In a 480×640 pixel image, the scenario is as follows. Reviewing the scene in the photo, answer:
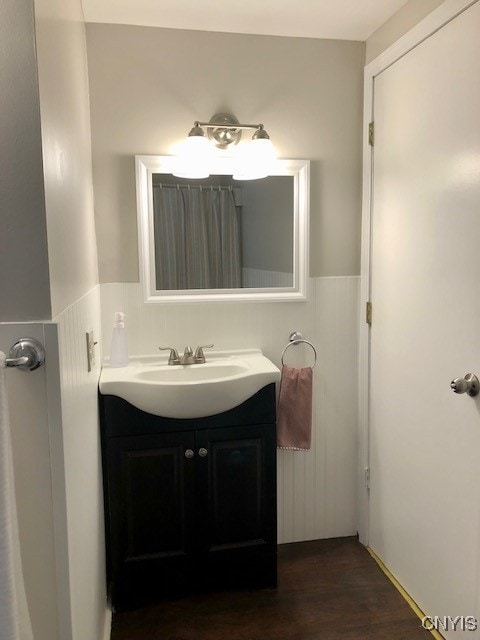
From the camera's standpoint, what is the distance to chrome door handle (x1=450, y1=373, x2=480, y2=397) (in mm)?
1459

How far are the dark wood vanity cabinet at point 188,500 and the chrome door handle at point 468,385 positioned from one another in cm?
71

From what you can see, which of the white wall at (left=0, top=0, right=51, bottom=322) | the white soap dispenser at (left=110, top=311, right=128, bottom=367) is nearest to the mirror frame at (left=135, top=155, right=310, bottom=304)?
the white soap dispenser at (left=110, top=311, right=128, bottom=367)

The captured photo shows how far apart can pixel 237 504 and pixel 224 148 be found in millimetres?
1499

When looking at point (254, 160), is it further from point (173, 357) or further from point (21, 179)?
point (21, 179)

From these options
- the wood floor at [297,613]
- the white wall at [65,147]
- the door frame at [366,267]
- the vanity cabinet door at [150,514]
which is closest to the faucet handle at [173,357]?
the vanity cabinet door at [150,514]

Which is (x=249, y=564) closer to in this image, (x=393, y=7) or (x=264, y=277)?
(x=264, y=277)

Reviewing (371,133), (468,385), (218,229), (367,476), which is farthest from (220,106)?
(367,476)

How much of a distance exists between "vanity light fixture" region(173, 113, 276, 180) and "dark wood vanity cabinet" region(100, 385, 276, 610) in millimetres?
933

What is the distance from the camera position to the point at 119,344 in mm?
1950

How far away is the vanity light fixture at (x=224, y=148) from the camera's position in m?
1.91

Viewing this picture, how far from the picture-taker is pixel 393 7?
1.81m

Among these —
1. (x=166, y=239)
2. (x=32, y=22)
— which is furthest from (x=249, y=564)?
(x=32, y=22)

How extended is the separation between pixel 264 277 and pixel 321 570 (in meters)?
1.34

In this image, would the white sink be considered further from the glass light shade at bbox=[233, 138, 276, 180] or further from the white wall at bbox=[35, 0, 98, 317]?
the glass light shade at bbox=[233, 138, 276, 180]
